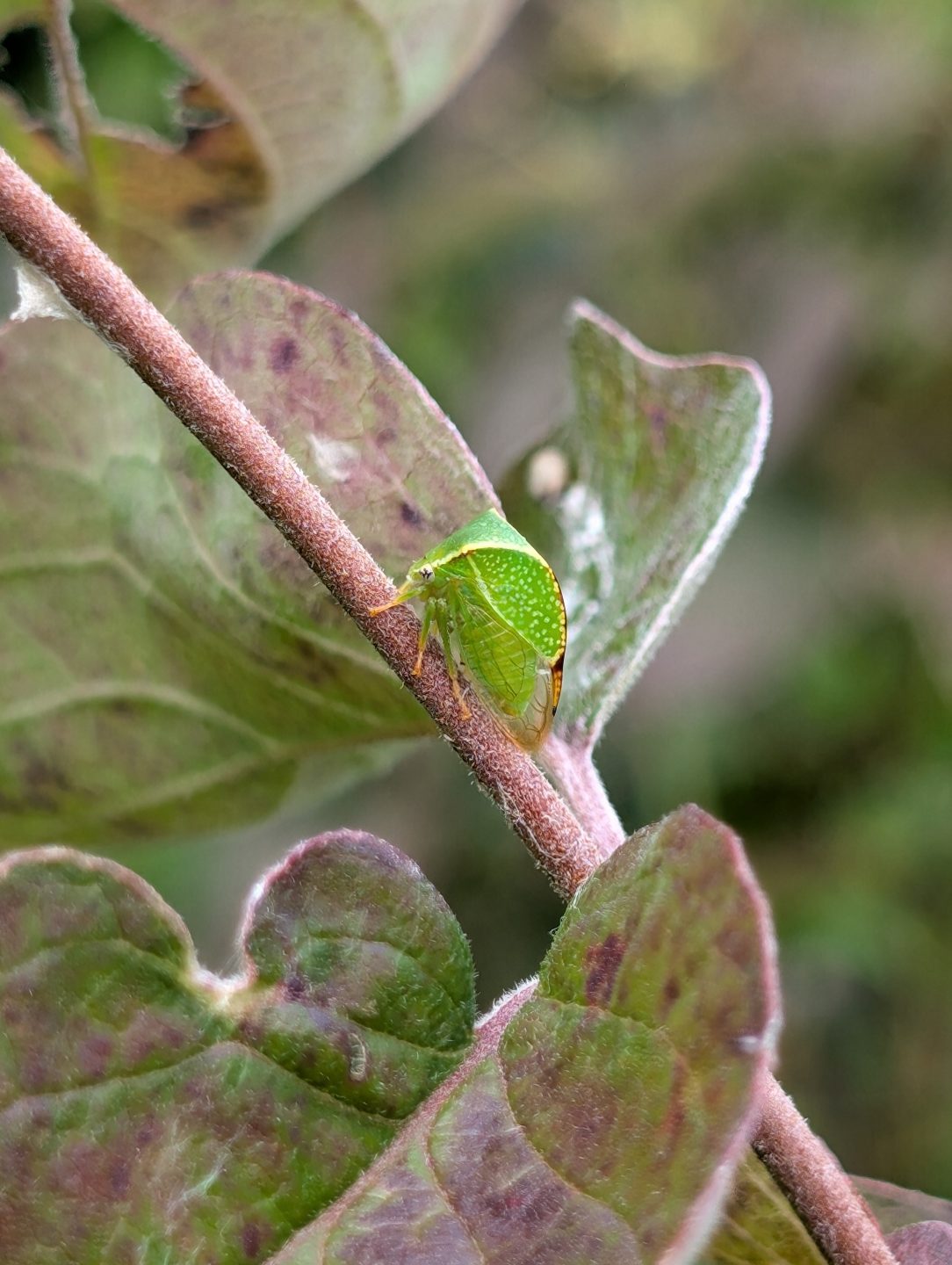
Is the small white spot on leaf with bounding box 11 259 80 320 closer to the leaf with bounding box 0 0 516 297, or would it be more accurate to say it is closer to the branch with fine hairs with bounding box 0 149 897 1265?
the branch with fine hairs with bounding box 0 149 897 1265

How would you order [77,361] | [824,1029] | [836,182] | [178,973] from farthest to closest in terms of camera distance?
[836,182], [824,1029], [77,361], [178,973]

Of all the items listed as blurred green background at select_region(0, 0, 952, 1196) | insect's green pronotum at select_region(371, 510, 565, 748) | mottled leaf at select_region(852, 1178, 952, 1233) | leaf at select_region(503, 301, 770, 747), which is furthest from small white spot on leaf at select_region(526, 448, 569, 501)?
blurred green background at select_region(0, 0, 952, 1196)

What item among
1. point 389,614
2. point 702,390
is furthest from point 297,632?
point 702,390

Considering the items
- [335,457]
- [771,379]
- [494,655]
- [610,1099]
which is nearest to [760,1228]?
[610,1099]

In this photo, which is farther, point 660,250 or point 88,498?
point 660,250

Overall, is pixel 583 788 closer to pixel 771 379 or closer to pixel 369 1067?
pixel 369 1067

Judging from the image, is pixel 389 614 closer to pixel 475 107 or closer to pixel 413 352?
pixel 413 352

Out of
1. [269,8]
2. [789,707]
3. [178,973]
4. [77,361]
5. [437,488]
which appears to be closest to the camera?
[178,973]
